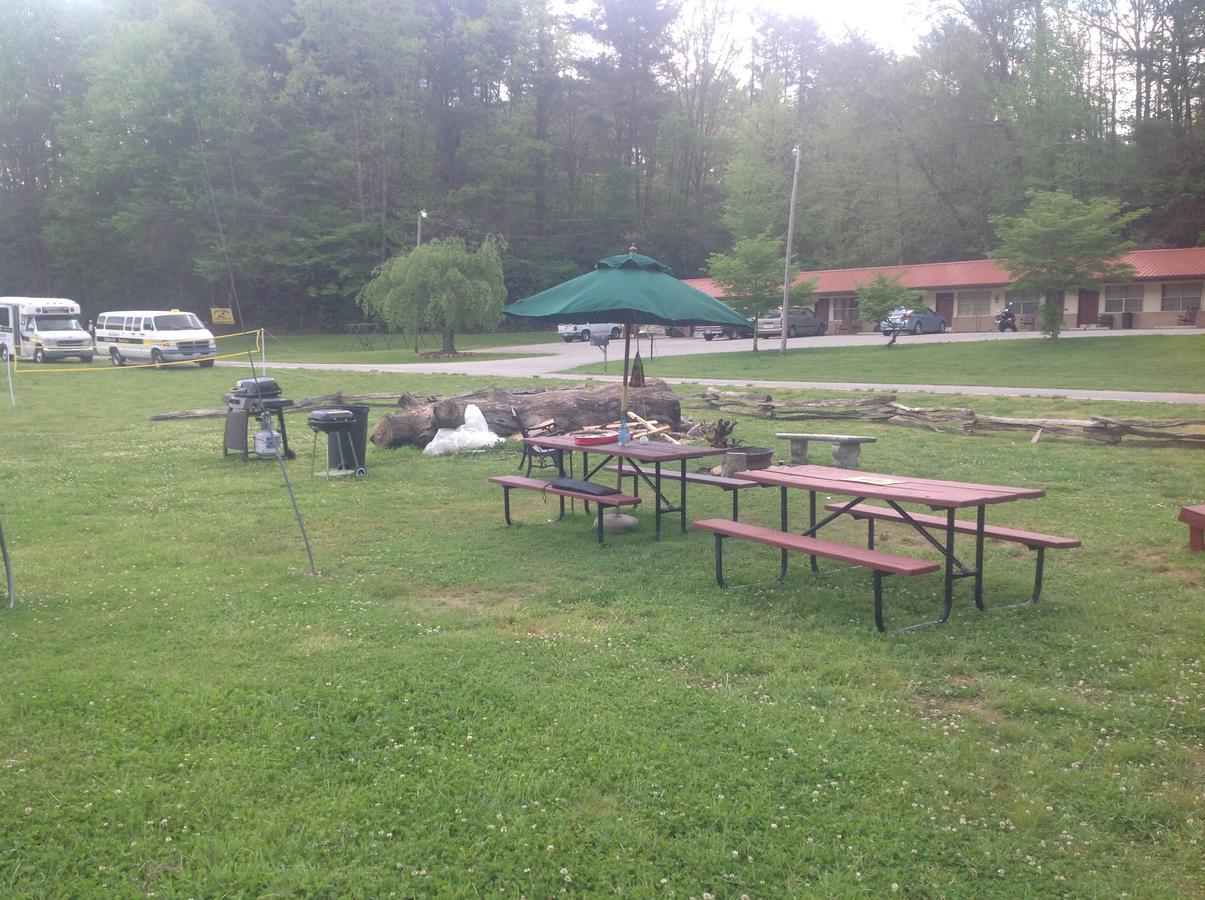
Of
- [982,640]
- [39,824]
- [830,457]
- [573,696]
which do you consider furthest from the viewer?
[830,457]

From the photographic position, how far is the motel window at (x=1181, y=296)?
135 ft

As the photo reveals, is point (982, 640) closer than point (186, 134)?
Yes

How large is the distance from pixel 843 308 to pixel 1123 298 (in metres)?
14.0

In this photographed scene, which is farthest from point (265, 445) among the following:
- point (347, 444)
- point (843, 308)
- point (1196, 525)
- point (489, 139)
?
point (489, 139)

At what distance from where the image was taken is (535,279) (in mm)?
63906

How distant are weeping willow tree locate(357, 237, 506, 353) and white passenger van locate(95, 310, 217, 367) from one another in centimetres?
749

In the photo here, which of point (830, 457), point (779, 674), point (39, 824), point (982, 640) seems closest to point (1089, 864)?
point (779, 674)

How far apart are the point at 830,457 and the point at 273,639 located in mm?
8082

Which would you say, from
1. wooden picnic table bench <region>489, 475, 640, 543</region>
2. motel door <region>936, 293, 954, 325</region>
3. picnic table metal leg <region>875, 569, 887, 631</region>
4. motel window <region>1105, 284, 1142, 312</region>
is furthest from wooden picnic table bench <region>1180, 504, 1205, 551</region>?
motel door <region>936, 293, 954, 325</region>

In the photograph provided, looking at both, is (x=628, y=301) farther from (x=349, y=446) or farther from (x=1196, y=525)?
(x=349, y=446)

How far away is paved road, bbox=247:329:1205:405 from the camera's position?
19.4m

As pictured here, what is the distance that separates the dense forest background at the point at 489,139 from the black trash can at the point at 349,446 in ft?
130

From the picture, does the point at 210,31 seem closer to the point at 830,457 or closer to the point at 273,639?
the point at 830,457

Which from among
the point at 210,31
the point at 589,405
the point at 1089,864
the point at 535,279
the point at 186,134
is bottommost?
the point at 1089,864
